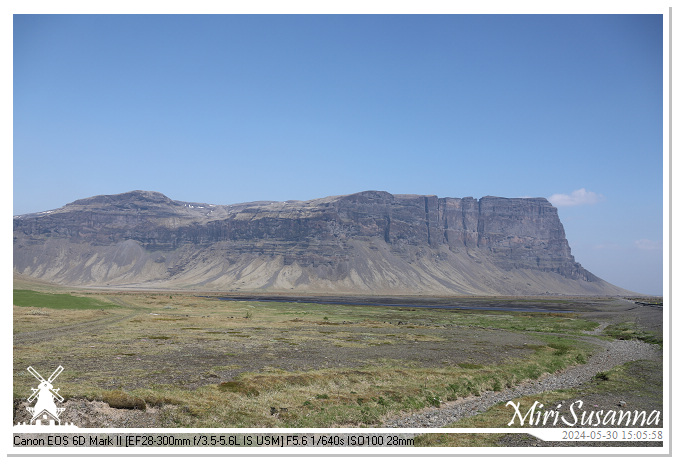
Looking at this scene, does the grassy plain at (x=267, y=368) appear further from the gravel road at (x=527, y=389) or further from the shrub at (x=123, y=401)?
the gravel road at (x=527, y=389)

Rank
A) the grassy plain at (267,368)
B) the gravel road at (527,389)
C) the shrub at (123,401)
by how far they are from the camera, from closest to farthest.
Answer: the shrub at (123,401)
the grassy plain at (267,368)
the gravel road at (527,389)

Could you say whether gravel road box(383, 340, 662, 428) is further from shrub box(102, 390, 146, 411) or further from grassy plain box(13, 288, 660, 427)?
shrub box(102, 390, 146, 411)

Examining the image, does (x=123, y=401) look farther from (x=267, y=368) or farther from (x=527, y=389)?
(x=527, y=389)

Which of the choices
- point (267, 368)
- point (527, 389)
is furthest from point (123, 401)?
point (527, 389)

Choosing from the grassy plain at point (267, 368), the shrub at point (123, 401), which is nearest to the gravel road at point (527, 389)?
the grassy plain at point (267, 368)

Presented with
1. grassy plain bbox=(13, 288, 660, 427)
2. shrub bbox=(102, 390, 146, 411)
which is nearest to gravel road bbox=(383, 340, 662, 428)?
grassy plain bbox=(13, 288, 660, 427)

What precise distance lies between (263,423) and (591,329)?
96.8 meters

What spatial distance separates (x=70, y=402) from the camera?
24641 millimetres

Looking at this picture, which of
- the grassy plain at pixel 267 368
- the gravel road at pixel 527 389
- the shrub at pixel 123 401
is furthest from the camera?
the gravel road at pixel 527 389

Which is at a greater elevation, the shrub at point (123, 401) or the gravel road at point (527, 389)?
the shrub at point (123, 401)

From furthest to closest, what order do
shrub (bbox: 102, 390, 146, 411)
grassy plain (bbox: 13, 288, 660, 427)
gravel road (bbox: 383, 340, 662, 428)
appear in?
1. gravel road (bbox: 383, 340, 662, 428)
2. grassy plain (bbox: 13, 288, 660, 427)
3. shrub (bbox: 102, 390, 146, 411)
